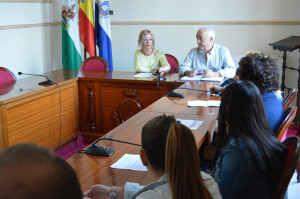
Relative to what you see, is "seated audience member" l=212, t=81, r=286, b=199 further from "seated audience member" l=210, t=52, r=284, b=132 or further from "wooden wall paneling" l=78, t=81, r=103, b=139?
"wooden wall paneling" l=78, t=81, r=103, b=139

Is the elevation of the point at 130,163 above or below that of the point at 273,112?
below

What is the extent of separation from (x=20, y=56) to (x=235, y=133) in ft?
13.3

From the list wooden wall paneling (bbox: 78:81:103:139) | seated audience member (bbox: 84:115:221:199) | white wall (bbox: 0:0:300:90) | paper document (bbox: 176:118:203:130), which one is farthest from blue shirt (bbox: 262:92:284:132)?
white wall (bbox: 0:0:300:90)

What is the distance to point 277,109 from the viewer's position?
2.21 metres

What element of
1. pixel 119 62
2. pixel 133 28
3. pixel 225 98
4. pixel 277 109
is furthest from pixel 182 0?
pixel 225 98

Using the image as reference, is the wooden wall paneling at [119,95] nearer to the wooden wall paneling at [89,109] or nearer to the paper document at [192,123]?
the wooden wall paneling at [89,109]

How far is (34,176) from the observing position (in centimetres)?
53

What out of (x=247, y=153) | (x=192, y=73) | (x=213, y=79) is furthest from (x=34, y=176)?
(x=192, y=73)

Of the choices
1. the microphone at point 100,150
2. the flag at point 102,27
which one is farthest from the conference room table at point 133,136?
the flag at point 102,27

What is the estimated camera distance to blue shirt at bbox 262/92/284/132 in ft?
7.14

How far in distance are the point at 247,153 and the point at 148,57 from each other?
3040 millimetres

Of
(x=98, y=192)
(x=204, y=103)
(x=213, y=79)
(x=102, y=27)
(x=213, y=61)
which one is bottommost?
(x=98, y=192)

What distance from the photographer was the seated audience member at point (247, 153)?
5.26 ft

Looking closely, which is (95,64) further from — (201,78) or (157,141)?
(157,141)
